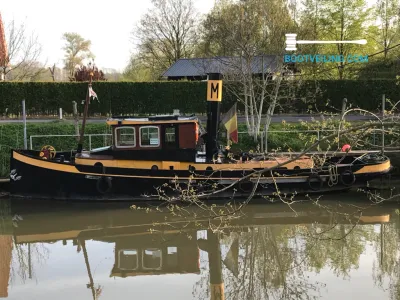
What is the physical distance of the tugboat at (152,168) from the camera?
1226 cm

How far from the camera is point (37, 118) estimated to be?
22031mm

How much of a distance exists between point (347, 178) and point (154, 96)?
11.9m

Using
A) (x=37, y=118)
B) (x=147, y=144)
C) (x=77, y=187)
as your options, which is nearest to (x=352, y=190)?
(x=147, y=144)

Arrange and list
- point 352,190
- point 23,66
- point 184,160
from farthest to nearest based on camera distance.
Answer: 1. point 23,66
2. point 352,190
3. point 184,160

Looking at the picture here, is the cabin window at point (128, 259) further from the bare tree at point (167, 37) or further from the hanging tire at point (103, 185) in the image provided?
the bare tree at point (167, 37)

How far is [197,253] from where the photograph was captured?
9266 millimetres

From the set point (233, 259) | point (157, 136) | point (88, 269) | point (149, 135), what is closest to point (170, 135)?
point (157, 136)

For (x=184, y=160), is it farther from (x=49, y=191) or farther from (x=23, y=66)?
(x=23, y=66)

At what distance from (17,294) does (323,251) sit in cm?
521

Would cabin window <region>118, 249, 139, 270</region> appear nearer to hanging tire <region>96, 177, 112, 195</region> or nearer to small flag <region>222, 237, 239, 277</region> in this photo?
small flag <region>222, 237, 239, 277</region>

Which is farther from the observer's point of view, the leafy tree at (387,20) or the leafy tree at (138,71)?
the leafy tree at (138,71)

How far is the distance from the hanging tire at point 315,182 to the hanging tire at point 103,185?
504 centimetres

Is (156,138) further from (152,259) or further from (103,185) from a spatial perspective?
(152,259)

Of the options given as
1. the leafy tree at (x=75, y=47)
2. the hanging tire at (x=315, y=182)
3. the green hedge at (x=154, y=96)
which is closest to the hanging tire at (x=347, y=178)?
the hanging tire at (x=315, y=182)
